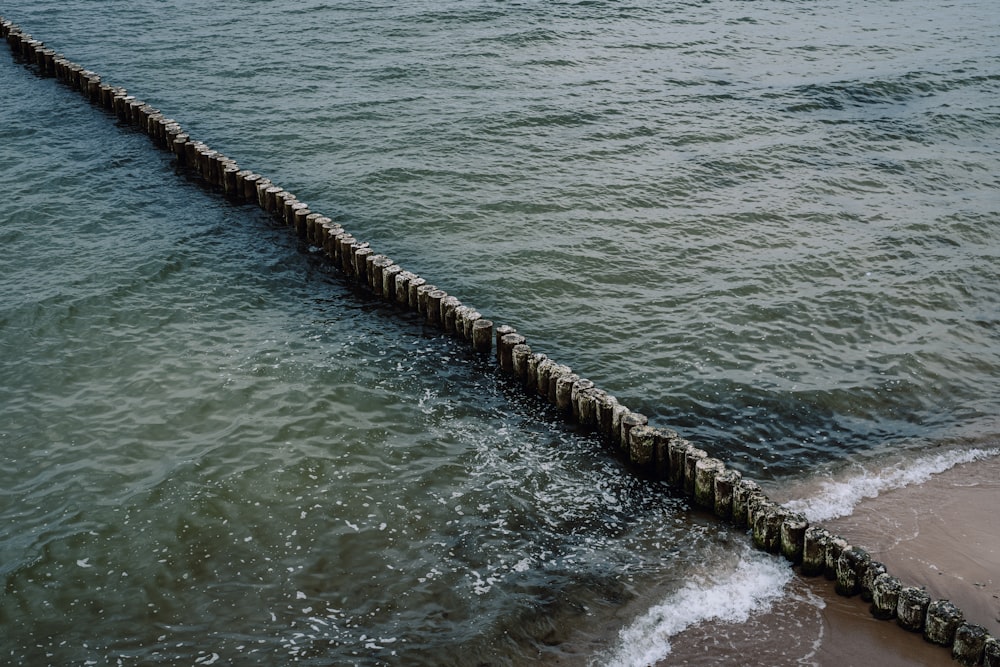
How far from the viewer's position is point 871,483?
1292 cm

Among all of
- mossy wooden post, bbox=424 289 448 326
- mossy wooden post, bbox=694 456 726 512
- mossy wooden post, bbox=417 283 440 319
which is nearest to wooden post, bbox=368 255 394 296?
mossy wooden post, bbox=417 283 440 319

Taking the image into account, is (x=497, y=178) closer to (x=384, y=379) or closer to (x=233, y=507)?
(x=384, y=379)

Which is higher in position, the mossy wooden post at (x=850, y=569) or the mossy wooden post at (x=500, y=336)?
the mossy wooden post at (x=500, y=336)

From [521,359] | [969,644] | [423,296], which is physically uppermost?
[423,296]

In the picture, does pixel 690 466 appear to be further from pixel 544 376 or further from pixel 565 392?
pixel 544 376

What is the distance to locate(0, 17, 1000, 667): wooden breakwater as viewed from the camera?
10297 mm

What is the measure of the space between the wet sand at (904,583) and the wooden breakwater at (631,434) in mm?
291

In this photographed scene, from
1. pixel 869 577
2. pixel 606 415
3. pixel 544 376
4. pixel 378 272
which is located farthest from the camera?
pixel 378 272

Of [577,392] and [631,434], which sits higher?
[577,392]

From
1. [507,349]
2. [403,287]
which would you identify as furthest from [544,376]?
[403,287]

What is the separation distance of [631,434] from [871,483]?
347 cm

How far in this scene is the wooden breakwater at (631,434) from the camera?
1030cm

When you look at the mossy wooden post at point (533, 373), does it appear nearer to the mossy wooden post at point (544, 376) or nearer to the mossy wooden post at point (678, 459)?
the mossy wooden post at point (544, 376)

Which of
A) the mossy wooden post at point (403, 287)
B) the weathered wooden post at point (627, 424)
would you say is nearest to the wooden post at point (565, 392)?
the weathered wooden post at point (627, 424)
